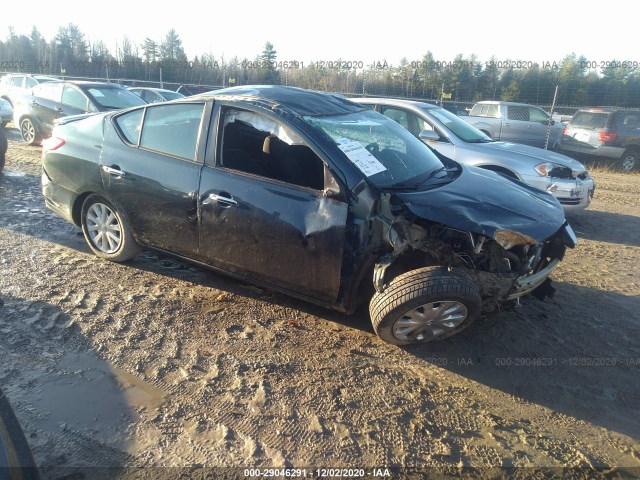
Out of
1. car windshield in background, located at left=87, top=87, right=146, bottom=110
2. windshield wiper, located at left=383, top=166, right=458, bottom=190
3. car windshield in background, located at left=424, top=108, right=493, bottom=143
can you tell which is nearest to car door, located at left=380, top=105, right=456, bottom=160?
car windshield in background, located at left=424, top=108, right=493, bottom=143

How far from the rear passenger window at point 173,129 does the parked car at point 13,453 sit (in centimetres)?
230

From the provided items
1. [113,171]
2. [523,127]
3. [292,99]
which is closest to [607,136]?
[523,127]

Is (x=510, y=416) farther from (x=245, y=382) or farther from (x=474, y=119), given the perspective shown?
(x=474, y=119)

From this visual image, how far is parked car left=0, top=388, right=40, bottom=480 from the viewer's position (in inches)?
73.3

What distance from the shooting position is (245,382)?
3.10 meters

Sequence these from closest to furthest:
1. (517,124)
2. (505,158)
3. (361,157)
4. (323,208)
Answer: (323,208), (361,157), (505,158), (517,124)

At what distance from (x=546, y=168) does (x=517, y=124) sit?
8.65 meters

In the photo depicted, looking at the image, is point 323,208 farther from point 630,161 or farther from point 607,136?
point 630,161

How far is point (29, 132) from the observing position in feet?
37.7

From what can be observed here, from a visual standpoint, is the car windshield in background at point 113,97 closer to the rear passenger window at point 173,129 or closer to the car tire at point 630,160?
the rear passenger window at point 173,129

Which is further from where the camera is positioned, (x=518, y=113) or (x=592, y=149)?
(x=518, y=113)

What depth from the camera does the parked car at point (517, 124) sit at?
1468 cm

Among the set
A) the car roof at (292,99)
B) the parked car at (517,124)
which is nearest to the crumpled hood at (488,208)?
the car roof at (292,99)

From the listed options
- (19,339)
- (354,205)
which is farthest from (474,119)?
(19,339)
